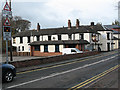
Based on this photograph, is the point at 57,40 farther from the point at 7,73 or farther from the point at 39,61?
the point at 7,73

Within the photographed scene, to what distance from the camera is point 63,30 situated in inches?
1897

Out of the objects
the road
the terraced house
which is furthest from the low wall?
the terraced house

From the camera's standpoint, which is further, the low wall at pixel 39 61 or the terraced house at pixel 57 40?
the terraced house at pixel 57 40

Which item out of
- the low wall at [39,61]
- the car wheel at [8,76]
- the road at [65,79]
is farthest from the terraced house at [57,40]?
the car wheel at [8,76]

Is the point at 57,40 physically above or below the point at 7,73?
above

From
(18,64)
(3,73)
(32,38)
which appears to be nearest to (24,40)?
(32,38)

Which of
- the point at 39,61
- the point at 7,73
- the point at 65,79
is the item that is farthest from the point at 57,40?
the point at 7,73

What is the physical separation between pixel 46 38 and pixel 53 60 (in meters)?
26.6

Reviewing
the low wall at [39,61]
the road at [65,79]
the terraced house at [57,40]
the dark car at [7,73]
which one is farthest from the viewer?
the terraced house at [57,40]

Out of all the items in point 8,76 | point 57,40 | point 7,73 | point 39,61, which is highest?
point 57,40

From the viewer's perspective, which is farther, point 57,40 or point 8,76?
point 57,40

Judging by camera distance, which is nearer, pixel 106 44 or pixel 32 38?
pixel 32 38

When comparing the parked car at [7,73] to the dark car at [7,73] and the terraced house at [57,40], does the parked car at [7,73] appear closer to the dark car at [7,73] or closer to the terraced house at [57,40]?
the dark car at [7,73]

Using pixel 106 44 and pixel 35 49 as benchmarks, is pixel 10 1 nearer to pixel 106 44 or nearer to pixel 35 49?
pixel 35 49
